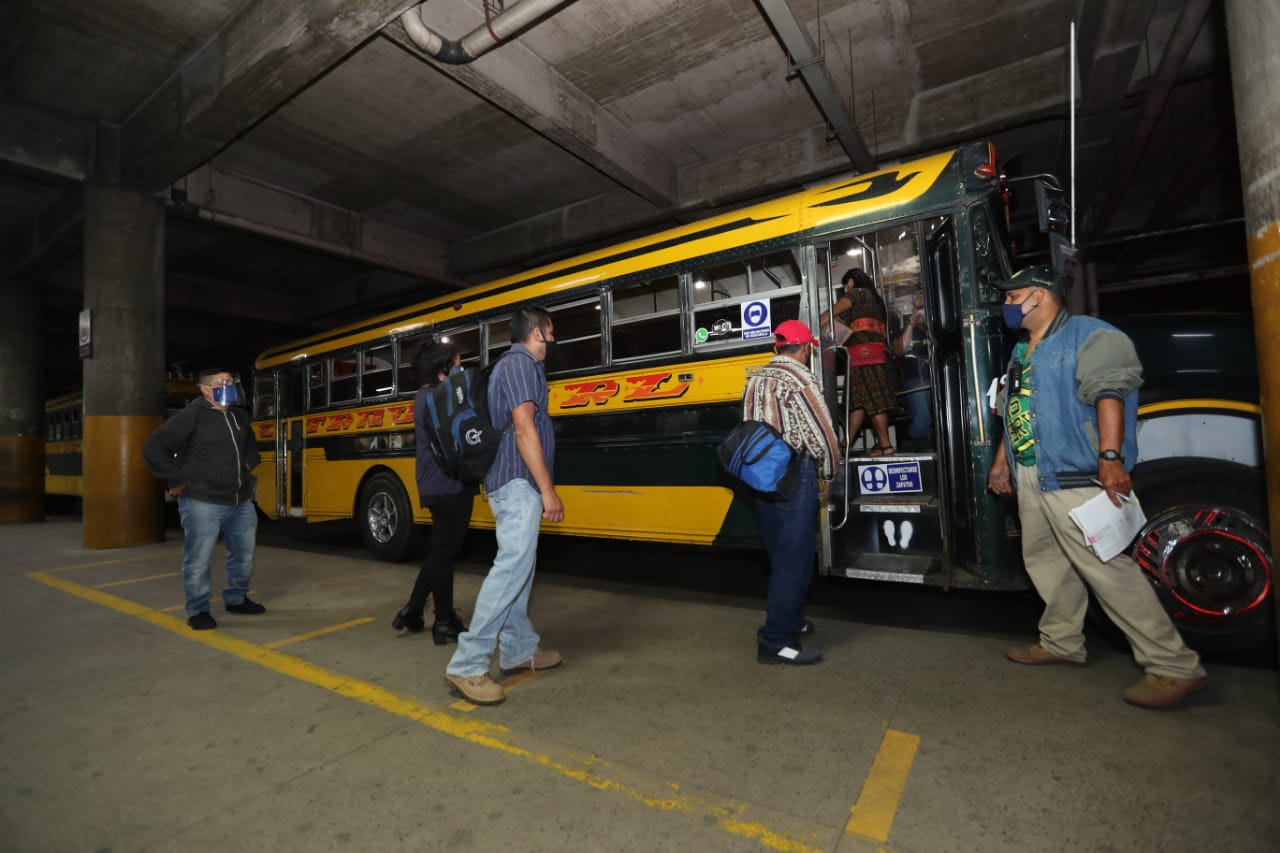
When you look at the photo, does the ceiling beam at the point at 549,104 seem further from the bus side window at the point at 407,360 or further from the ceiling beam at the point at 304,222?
the ceiling beam at the point at 304,222

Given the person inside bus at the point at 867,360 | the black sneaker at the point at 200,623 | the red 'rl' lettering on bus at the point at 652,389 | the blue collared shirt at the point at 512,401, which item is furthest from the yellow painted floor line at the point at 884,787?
the black sneaker at the point at 200,623

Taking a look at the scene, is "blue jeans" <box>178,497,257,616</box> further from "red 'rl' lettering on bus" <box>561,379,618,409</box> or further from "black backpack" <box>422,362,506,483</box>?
"red 'rl' lettering on bus" <box>561,379,618,409</box>

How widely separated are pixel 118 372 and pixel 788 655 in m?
9.40

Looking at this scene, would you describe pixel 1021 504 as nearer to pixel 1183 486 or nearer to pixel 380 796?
pixel 1183 486

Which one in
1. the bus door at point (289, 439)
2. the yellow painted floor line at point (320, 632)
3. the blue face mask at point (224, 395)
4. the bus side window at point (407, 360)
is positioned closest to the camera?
the yellow painted floor line at point (320, 632)

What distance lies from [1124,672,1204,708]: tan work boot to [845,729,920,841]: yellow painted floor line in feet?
3.34

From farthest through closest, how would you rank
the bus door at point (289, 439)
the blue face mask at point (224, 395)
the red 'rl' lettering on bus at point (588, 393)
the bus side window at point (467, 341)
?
the bus door at point (289, 439) < the bus side window at point (467, 341) < the red 'rl' lettering on bus at point (588, 393) < the blue face mask at point (224, 395)

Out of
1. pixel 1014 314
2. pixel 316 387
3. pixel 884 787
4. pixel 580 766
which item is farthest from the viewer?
pixel 316 387

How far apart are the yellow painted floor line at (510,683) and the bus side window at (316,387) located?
536 cm

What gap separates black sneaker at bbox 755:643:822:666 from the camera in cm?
325

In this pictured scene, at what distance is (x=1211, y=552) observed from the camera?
301 centimetres

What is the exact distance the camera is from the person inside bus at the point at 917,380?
5129mm

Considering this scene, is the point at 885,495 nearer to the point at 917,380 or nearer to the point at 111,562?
the point at 917,380

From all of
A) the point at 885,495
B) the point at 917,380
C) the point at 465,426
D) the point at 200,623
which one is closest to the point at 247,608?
the point at 200,623
